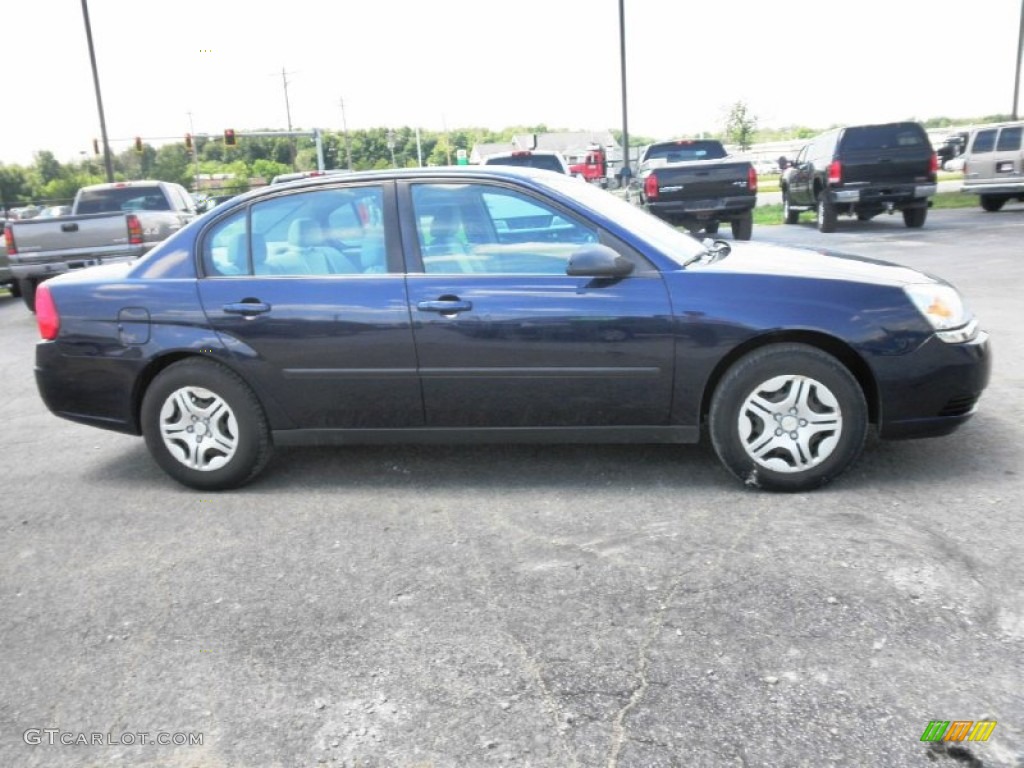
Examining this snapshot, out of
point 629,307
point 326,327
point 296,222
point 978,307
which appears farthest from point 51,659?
Answer: point 978,307

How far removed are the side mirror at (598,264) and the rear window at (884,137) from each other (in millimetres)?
14627

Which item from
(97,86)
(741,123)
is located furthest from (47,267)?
(741,123)

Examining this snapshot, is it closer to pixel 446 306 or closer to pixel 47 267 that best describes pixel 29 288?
pixel 47 267

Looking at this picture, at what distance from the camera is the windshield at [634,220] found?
4.63 m

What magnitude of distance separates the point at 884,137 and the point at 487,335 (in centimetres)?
1515

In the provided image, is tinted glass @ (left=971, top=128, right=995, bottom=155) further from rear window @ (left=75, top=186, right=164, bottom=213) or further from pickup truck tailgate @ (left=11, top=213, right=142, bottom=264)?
pickup truck tailgate @ (left=11, top=213, right=142, bottom=264)

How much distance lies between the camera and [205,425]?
4.86 m

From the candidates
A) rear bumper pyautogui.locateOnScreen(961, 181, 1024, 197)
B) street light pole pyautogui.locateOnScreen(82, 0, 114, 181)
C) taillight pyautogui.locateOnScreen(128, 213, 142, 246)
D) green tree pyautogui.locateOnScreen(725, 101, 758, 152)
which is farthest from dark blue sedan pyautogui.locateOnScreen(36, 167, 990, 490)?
green tree pyautogui.locateOnScreen(725, 101, 758, 152)

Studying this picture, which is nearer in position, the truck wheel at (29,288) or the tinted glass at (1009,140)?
the truck wheel at (29,288)

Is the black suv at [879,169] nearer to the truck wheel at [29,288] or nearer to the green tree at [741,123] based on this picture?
the truck wheel at [29,288]

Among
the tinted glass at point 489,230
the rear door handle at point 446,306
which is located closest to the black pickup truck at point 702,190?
the tinted glass at point 489,230

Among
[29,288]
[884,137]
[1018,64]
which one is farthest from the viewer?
[1018,64]

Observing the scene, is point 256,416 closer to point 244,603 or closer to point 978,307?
point 244,603

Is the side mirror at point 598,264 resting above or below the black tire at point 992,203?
above
